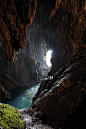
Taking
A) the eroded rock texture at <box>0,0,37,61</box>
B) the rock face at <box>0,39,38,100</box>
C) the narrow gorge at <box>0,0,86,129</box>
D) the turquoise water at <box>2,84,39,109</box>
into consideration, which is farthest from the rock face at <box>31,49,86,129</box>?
the rock face at <box>0,39,38,100</box>

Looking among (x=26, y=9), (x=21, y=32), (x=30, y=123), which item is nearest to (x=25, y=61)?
(x=21, y=32)

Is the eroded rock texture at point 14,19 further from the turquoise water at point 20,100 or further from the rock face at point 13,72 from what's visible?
the turquoise water at point 20,100

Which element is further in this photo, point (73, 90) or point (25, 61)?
point (25, 61)

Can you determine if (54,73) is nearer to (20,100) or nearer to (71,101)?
(71,101)

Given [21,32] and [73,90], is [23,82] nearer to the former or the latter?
[21,32]

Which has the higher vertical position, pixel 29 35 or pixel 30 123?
pixel 29 35

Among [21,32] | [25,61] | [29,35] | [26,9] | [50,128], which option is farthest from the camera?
[29,35]

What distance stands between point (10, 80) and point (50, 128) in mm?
18925

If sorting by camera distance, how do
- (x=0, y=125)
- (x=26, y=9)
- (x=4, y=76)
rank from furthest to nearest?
(x=4, y=76) < (x=26, y=9) < (x=0, y=125)

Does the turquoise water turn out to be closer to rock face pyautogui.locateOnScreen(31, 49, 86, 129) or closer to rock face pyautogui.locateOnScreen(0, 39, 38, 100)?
rock face pyautogui.locateOnScreen(0, 39, 38, 100)

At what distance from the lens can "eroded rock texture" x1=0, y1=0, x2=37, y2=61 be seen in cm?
739

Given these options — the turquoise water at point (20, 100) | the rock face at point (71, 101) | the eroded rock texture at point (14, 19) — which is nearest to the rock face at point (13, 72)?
the turquoise water at point (20, 100)

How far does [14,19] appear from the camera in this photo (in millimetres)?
8203

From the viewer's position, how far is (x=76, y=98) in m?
3.66
